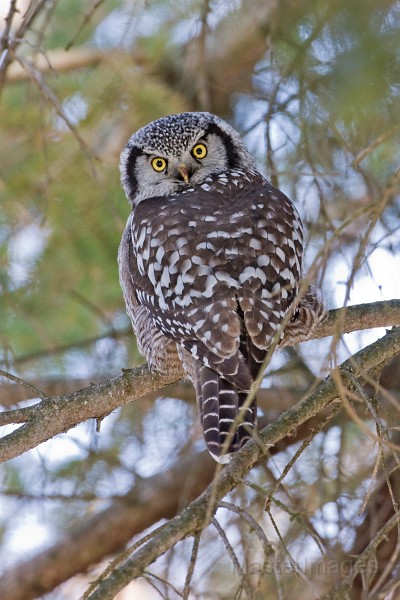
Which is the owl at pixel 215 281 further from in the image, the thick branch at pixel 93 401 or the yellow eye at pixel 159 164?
the thick branch at pixel 93 401

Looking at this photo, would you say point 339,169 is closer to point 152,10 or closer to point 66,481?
point 152,10

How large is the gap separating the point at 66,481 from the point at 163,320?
1886 millimetres

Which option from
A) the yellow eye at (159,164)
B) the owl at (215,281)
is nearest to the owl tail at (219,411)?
the owl at (215,281)

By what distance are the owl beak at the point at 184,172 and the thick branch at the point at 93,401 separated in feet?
3.55

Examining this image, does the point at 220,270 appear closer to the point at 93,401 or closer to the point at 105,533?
the point at 93,401

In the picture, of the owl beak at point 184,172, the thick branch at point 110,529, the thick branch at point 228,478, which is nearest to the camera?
the thick branch at point 228,478

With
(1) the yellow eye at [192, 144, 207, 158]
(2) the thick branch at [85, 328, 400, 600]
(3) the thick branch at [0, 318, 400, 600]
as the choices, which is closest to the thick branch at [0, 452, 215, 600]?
(3) the thick branch at [0, 318, 400, 600]

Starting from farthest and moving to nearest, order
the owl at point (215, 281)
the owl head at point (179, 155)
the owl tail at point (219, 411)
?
the owl head at point (179, 155)
the owl at point (215, 281)
the owl tail at point (219, 411)

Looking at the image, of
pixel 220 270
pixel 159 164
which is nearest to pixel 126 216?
pixel 159 164

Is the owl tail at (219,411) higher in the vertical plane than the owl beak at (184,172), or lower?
lower

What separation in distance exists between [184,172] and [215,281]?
1.02 meters

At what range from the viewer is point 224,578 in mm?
4008

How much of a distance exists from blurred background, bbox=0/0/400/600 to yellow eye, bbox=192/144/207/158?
0.78 feet

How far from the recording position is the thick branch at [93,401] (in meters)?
2.84
